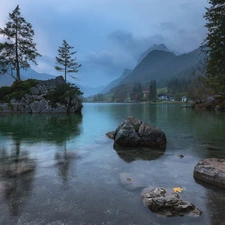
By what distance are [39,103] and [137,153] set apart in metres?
41.9

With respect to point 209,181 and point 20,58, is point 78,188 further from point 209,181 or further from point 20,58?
point 20,58

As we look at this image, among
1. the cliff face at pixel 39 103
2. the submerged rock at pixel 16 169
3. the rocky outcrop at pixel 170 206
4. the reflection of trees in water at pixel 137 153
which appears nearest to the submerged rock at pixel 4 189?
the submerged rock at pixel 16 169

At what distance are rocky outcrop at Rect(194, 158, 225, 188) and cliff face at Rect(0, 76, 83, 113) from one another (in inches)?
1710

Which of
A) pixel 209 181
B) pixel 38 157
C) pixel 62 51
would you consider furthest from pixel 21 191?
pixel 62 51

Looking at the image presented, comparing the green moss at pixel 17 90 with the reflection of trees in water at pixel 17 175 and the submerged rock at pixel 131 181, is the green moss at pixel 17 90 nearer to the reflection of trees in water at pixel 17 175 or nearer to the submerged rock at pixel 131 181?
the reflection of trees in water at pixel 17 175

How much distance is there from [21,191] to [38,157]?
469cm

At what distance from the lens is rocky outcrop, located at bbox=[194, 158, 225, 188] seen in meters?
7.52

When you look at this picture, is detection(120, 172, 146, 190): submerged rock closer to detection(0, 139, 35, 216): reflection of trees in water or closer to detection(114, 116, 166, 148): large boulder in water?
detection(0, 139, 35, 216): reflection of trees in water

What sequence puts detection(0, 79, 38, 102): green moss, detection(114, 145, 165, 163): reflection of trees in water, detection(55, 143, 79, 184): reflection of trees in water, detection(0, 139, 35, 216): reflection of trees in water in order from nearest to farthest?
detection(0, 139, 35, 216): reflection of trees in water → detection(55, 143, 79, 184): reflection of trees in water → detection(114, 145, 165, 163): reflection of trees in water → detection(0, 79, 38, 102): green moss

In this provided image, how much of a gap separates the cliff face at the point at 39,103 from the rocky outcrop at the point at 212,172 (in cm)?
4343

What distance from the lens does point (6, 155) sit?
11750 millimetres

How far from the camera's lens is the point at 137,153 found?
1239 centimetres

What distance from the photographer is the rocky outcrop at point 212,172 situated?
752cm

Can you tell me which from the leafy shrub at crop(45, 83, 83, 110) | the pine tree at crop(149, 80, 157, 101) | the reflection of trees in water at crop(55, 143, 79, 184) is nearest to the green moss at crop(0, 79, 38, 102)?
the leafy shrub at crop(45, 83, 83, 110)
